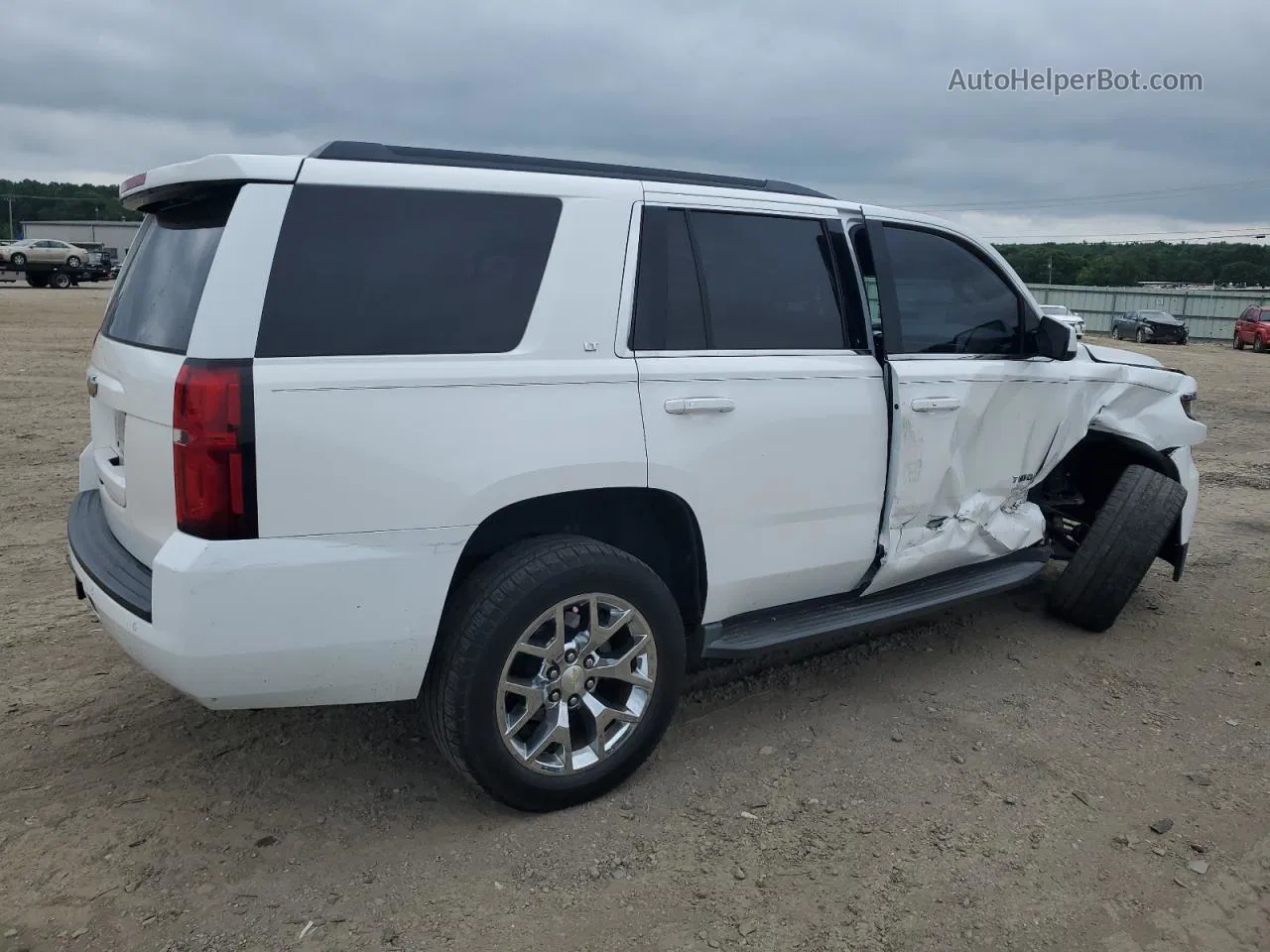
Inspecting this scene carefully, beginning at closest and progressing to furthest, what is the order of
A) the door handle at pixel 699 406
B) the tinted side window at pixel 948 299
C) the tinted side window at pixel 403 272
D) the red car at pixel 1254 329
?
the tinted side window at pixel 403 272, the door handle at pixel 699 406, the tinted side window at pixel 948 299, the red car at pixel 1254 329

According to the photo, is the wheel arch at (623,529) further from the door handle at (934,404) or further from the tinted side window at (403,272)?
the door handle at (934,404)

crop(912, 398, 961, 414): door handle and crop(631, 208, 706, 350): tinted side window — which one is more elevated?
crop(631, 208, 706, 350): tinted side window

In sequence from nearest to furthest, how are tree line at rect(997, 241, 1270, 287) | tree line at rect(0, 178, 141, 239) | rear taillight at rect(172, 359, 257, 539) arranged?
1. rear taillight at rect(172, 359, 257, 539)
2. tree line at rect(997, 241, 1270, 287)
3. tree line at rect(0, 178, 141, 239)

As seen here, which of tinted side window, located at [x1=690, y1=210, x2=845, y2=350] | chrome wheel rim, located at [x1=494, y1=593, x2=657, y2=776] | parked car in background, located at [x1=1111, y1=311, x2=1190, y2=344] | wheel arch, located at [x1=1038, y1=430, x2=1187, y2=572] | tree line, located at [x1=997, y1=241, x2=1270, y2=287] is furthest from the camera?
tree line, located at [x1=997, y1=241, x2=1270, y2=287]

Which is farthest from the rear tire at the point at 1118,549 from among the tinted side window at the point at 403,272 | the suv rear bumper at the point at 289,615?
the suv rear bumper at the point at 289,615

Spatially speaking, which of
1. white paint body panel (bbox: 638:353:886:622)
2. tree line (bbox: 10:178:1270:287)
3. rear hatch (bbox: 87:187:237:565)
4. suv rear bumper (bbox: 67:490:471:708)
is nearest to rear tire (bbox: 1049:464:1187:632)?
white paint body panel (bbox: 638:353:886:622)

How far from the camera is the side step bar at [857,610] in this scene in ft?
11.8

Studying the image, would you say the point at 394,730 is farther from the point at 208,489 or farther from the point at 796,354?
the point at 796,354

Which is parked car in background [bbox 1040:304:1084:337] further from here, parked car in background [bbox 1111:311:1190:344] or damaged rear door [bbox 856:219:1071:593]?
parked car in background [bbox 1111:311:1190:344]

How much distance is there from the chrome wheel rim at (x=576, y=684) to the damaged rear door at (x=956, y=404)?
1274mm

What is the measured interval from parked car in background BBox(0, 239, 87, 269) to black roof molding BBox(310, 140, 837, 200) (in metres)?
40.9

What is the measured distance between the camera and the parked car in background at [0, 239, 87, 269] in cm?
3744

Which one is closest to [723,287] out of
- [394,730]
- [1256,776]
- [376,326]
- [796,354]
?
[796,354]

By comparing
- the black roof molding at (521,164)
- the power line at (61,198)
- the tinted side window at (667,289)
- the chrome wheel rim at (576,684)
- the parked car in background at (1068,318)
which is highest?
the power line at (61,198)
